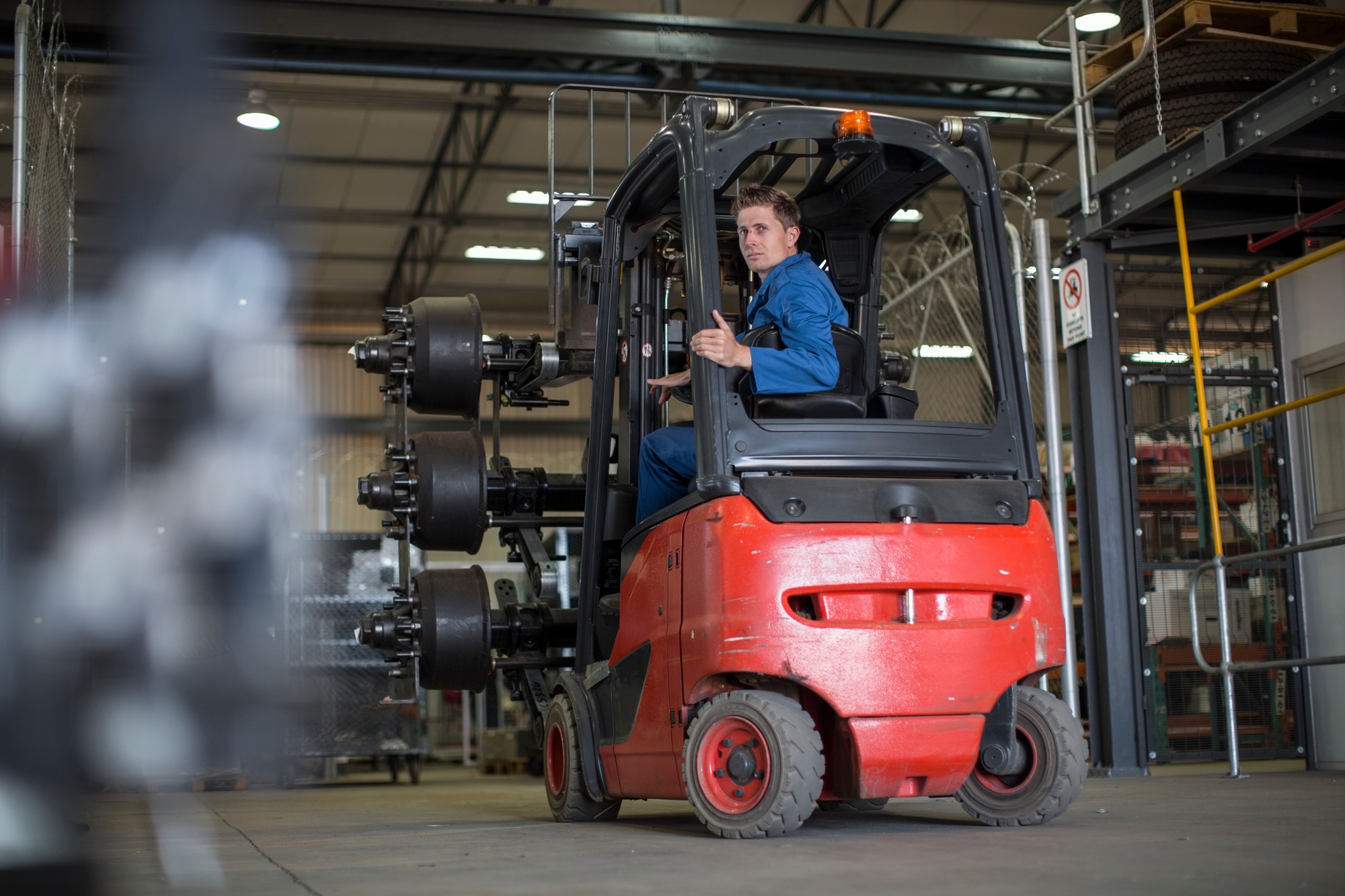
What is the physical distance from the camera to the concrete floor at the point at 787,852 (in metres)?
2.85

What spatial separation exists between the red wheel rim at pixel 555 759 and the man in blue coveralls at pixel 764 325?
110 centimetres

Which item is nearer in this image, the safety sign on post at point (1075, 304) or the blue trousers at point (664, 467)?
the blue trousers at point (664, 467)

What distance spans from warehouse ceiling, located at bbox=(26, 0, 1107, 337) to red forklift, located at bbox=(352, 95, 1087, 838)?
138 cm

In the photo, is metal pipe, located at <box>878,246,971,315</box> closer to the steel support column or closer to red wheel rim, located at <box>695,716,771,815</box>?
the steel support column

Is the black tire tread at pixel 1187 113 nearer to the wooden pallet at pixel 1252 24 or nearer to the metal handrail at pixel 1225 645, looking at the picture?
the wooden pallet at pixel 1252 24

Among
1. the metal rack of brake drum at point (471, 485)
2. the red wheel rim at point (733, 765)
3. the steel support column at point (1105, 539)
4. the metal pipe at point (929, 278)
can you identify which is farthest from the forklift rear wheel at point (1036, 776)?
the metal pipe at point (929, 278)

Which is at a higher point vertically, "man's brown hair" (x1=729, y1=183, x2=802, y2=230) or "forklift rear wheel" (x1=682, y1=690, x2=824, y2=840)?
"man's brown hair" (x1=729, y1=183, x2=802, y2=230)

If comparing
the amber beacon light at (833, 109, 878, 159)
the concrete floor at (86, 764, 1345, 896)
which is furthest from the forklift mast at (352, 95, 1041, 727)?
the concrete floor at (86, 764, 1345, 896)

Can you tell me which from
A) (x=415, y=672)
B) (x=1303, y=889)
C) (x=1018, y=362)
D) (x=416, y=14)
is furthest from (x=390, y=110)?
(x=1303, y=889)

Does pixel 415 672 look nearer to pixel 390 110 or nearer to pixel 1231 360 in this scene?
pixel 1231 360

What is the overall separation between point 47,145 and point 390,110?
1248 centimetres

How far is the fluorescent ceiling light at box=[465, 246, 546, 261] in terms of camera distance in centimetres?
2228

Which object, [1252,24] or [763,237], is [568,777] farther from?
A: [1252,24]

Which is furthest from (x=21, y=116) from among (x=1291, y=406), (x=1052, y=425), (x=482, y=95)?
(x=482, y=95)
